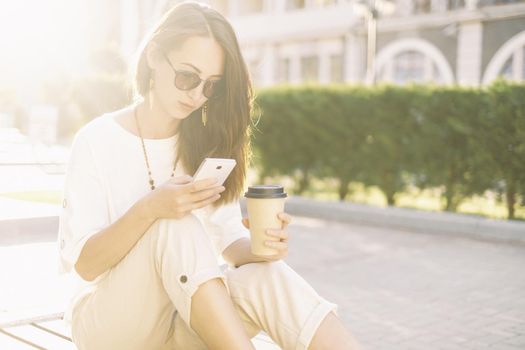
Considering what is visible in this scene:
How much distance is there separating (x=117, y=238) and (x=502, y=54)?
2131cm

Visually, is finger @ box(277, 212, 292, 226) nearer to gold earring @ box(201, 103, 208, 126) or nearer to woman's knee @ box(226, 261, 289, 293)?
woman's knee @ box(226, 261, 289, 293)

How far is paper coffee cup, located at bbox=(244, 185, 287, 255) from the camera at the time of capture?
2256mm

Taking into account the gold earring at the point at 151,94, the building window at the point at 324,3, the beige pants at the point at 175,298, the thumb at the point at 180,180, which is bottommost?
the beige pants at the point at 175,298

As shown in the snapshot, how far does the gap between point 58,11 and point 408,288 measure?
105 ft

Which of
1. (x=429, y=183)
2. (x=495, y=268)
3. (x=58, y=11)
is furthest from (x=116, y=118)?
(x=58, y=11)

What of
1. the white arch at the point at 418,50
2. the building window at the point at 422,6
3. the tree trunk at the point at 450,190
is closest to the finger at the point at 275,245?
the tree trunk at the point at 450,190

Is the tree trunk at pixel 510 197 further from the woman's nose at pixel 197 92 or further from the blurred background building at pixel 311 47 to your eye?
the blurred background building at pixel 311 47

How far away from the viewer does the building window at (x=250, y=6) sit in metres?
28.7

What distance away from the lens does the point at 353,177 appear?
9328 millimetres

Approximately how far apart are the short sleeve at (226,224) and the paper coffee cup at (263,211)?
326 mm

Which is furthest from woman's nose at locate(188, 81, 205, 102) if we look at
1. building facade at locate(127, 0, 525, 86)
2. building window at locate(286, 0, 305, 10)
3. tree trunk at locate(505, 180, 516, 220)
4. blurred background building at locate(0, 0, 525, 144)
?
building window at locate(286, 0, 305, 10)

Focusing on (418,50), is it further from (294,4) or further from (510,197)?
(510,197)

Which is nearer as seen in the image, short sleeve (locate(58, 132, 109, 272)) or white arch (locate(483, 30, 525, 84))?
short sleeve (locate(58, 132, 109, 272))

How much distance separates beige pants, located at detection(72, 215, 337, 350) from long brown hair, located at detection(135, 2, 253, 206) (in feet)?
1.25
